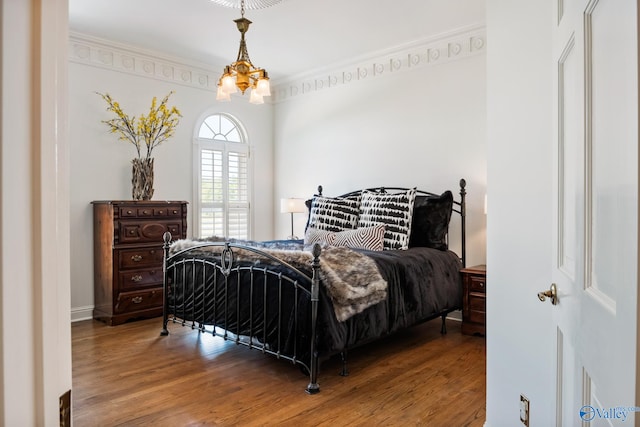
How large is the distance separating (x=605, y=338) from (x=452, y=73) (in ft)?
13.0

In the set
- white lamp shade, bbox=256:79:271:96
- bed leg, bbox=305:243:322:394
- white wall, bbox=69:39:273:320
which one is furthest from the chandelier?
white wall, bbox=69:39:273:320

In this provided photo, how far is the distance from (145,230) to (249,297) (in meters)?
1.81

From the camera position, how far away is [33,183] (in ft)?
1.70

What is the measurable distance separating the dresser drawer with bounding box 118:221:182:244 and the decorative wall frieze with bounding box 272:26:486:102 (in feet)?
8.05

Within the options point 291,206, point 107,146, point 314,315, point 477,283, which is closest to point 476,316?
point 477,283

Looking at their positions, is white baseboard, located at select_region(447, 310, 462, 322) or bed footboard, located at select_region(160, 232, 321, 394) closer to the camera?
bed footboard, located at select_region(160, 232, 321, 394)

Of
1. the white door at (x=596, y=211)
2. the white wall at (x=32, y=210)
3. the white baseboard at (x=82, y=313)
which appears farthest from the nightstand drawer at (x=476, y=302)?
the white baseboard at (x=82, y=313)

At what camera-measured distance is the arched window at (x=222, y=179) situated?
5.27 metres

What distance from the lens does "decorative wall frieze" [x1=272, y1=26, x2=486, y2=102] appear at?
13.6 feet

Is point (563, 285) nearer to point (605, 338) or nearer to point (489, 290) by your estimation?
point (605, 338)

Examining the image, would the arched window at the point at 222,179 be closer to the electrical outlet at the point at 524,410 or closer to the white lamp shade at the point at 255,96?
the white lamp shade at the point at 255,96

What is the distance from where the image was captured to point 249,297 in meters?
3.01

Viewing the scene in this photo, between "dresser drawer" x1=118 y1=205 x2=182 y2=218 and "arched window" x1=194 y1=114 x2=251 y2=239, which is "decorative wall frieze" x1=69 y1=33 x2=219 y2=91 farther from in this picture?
"dresser drawer" x1=118 y1=205 x2=182 y2=218

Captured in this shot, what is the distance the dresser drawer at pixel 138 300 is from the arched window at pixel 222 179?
1.09 metres
